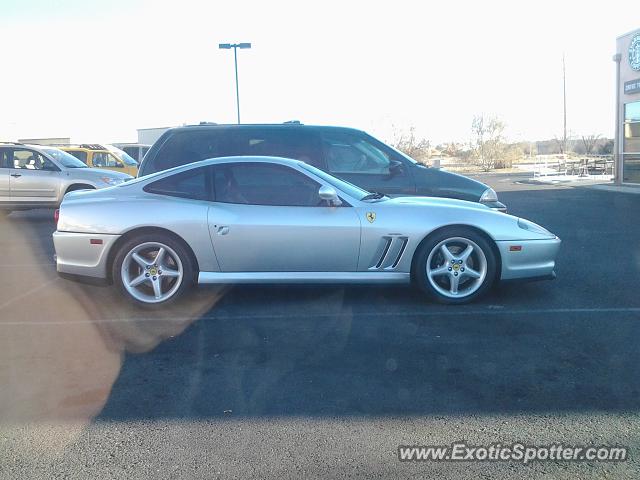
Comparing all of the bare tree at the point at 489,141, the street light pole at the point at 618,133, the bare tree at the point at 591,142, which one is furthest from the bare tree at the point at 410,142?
the street light pole at the point at 618,133

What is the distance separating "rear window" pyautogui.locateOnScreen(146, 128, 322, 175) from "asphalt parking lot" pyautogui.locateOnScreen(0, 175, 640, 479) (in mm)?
2568

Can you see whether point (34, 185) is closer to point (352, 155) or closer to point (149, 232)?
point (352, 155)

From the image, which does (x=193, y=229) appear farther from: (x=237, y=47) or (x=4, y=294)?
(x=237, y=47)

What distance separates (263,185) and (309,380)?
8.42 feet

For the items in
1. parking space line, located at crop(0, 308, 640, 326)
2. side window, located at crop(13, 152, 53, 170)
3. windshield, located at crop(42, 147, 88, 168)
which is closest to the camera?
parking space line, located at crop(0, 308, 640, 326)

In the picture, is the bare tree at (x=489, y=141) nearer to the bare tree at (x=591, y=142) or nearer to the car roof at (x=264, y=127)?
the bare tree at (x=591, y=142)

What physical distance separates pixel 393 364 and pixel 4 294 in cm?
457

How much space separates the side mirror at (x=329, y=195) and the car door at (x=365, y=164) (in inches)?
98.7

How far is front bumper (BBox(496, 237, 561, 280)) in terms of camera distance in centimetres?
637

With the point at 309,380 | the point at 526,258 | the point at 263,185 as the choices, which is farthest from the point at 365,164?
the point at 309,380

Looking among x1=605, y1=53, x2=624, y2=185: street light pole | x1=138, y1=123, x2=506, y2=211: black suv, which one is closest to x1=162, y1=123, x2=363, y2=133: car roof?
x1=138, y1=123, x2=506, y2=211: black suv

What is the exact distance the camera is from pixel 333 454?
3566 mm

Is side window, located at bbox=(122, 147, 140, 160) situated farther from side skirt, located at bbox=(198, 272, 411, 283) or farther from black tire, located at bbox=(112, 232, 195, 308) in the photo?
side skirt, located at bbox=(198, 272, 411, 283)

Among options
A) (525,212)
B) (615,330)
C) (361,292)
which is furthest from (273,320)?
(525,212)
